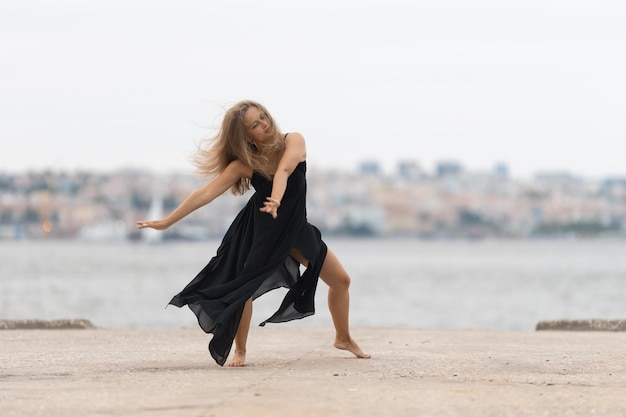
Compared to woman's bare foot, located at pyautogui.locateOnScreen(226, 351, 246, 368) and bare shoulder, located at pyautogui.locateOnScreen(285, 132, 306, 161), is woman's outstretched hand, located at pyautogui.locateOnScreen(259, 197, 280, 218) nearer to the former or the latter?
bare shoulder, located at pyautogui.locateOnScreen(285, 132, 306, 161)

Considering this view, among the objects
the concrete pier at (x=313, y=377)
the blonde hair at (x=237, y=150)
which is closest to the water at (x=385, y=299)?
the concrete pier at (x=313, y=377)

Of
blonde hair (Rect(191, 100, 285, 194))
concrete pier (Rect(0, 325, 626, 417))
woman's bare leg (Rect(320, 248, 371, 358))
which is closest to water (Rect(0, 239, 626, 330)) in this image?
concrete pier (Rect(0, 325, 626, 417))

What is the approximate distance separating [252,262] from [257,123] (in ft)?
2.89

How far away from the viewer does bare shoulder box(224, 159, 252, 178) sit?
26.7 feet

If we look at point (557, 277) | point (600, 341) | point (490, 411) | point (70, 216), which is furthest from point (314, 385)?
point (70, 216)

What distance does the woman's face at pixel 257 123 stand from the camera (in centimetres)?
807

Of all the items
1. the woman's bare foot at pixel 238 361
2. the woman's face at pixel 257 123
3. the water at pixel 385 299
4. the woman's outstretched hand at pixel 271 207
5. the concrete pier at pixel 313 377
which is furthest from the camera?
the water at pixel 385 299

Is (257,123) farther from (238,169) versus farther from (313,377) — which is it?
(313,377)

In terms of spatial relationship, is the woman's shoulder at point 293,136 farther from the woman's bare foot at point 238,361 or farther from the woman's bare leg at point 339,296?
the woman's bare foot at point 238,361

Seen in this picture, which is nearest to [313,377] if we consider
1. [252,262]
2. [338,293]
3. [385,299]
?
[252,262]

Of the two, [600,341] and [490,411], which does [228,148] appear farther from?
[600,341]

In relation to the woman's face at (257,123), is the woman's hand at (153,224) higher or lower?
lower

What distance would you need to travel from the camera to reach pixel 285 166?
799 centimetres

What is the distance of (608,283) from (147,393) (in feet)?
221
